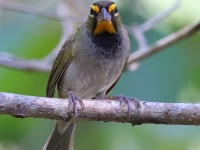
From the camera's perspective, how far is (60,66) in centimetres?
516

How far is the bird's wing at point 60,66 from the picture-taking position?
16.7 feet

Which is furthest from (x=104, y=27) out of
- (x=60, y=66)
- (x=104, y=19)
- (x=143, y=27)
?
(x=143, y=27)

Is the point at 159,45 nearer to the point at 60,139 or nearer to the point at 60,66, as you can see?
the point at 60,66

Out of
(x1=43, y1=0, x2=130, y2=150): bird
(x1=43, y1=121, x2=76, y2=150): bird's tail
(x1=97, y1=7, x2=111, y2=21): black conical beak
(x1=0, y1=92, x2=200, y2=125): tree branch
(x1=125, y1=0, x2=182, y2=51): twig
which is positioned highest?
(x1=125, y1=0, x2=182, y2=51): twig

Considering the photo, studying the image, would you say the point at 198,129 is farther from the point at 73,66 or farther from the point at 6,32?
the point at 6,32

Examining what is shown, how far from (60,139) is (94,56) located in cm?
92

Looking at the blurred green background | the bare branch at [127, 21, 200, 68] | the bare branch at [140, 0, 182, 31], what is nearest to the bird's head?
the bare branch at [127, 21, 200, 68]

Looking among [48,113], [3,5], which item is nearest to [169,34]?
[3,5]

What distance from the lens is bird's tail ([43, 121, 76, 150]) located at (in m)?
5.30

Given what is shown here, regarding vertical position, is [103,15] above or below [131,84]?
above

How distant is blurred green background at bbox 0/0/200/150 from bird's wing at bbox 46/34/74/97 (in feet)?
0.84

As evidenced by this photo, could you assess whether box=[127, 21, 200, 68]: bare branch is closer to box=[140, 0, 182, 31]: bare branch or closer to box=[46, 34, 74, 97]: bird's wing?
box=[140, 0, 182, 31]: bare branch

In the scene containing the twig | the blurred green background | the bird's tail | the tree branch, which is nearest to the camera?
the tree branch

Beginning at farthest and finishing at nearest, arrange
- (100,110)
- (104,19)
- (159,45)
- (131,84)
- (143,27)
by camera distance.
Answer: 1. (143,27)
2. (159,45)
3. (131,84)
4. (104,19)
5. (100,110)
